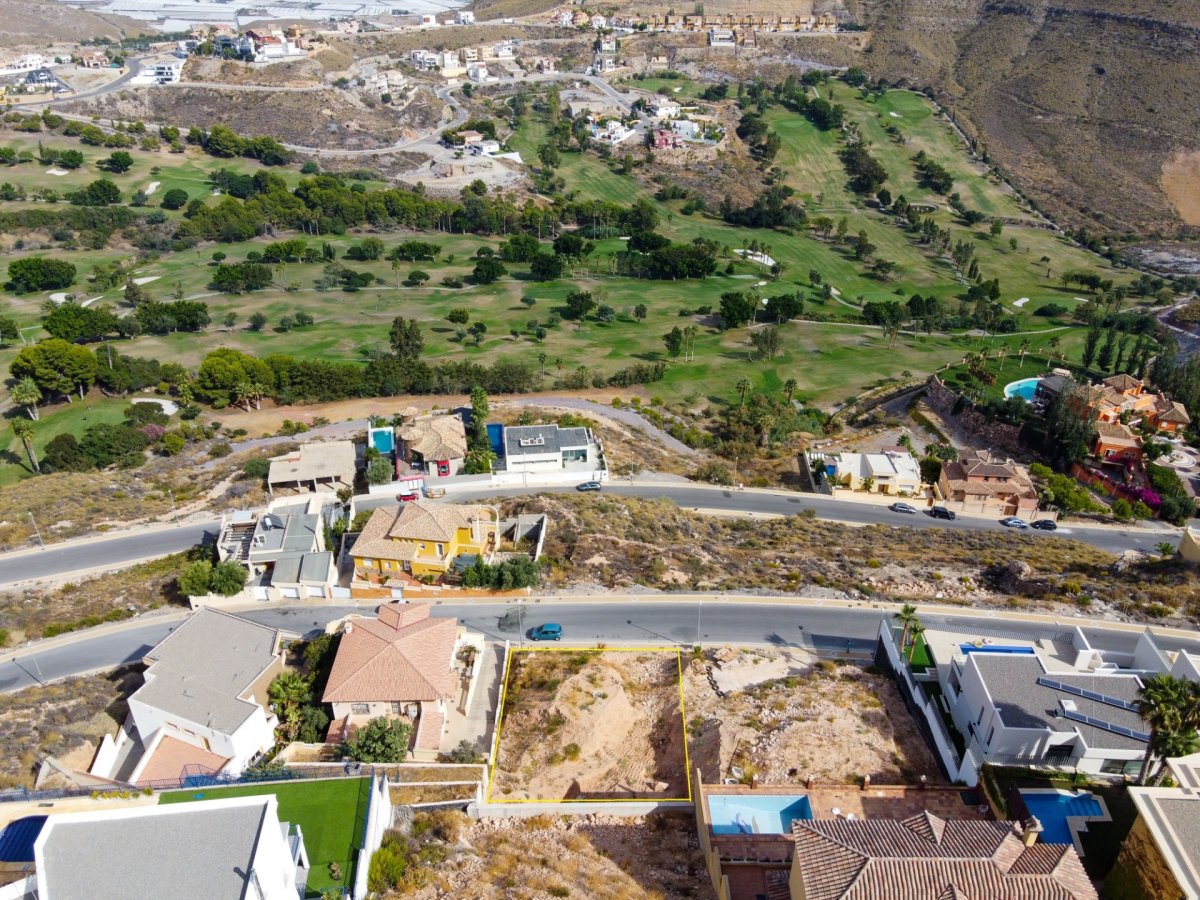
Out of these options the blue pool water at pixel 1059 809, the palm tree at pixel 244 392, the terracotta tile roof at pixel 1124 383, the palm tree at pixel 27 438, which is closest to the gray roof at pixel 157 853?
the blue pool water at pixel 1059 809

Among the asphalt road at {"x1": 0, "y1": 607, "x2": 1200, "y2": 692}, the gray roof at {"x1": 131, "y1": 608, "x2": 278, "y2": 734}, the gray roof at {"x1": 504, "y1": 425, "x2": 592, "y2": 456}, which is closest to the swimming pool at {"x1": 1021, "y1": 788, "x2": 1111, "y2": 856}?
the asphalt road at {"x1": 0, "y1": 607, "x2": 1200, "y2": 692}

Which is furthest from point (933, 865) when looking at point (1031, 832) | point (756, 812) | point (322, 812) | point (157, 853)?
point (157, 853)

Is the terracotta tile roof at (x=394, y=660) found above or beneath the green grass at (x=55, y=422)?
above

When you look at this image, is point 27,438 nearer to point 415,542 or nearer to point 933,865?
point 415,542

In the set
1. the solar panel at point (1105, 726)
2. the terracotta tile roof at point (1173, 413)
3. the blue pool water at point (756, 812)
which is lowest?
the terracotta tile roof at point (1173, 413)

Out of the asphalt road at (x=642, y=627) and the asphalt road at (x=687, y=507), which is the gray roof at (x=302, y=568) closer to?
the asphalt road at (x=642, y=627)

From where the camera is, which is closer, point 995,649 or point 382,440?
point 995,649

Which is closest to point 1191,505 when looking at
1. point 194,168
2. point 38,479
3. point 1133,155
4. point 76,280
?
point 38,479
